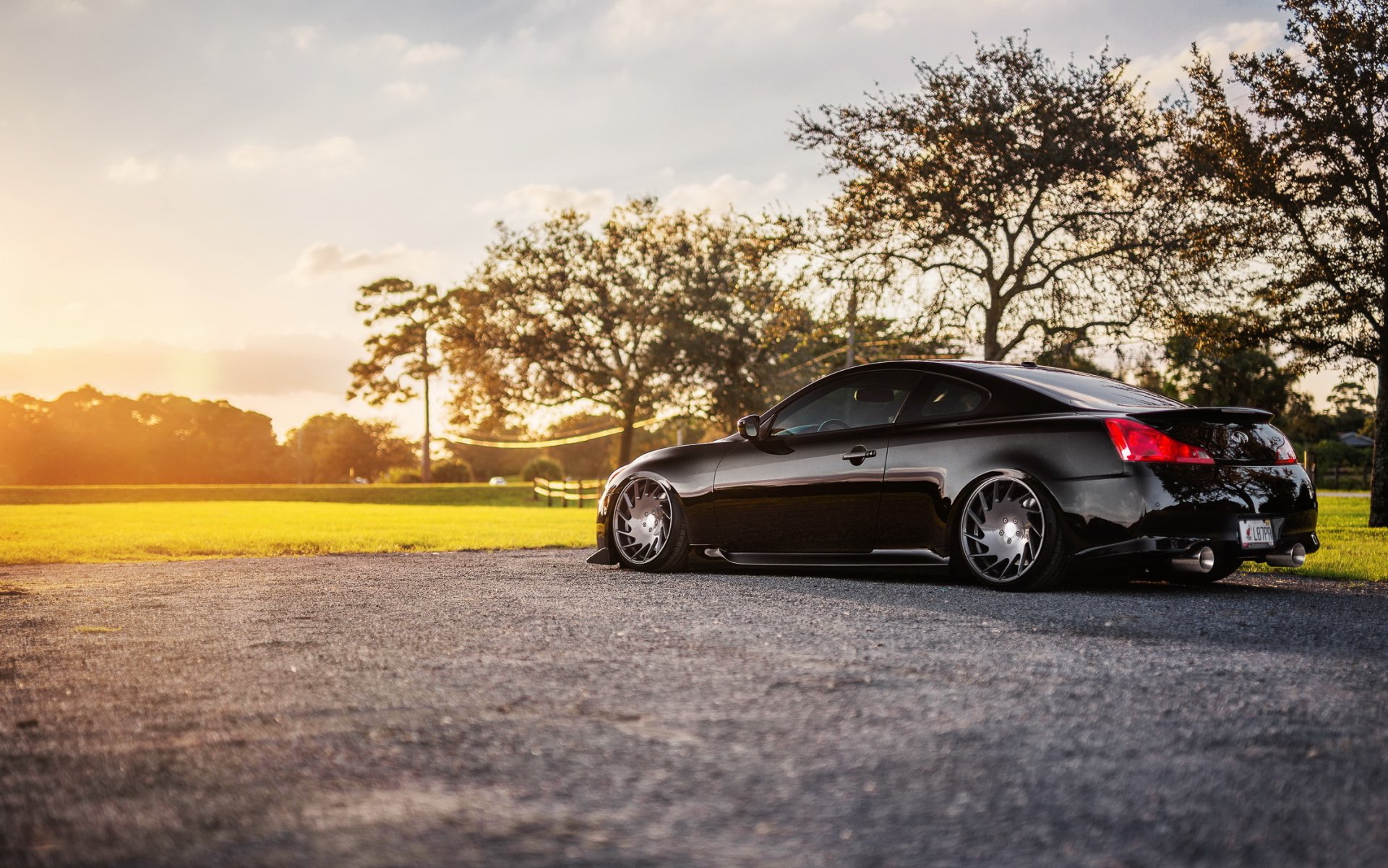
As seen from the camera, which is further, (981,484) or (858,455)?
(858,455)

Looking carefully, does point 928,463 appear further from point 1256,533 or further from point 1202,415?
point 1256,533

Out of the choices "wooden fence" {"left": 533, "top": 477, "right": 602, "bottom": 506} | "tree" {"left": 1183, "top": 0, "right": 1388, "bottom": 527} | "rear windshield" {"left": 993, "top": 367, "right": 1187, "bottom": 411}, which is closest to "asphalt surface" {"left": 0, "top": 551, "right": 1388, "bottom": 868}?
"rear windshield" {"left": 993, "top": 367, "right": 1187, "bottom": 411}

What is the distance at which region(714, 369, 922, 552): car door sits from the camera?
7.36 meters

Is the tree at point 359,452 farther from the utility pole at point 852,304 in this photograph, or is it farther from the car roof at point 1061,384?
the car roof at point 1061,384

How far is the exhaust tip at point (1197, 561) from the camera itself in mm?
6203

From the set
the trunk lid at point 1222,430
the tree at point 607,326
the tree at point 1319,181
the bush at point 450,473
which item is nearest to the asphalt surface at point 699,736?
the trunk lid at point 1222,430

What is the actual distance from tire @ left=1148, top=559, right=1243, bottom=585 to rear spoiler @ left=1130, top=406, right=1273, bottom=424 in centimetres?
78

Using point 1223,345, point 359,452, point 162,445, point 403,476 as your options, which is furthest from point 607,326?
point 359,452

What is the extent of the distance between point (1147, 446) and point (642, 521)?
3.55 metres

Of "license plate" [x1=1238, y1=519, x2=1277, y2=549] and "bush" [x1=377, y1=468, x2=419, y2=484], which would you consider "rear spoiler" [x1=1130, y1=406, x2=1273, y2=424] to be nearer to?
"license plate" [x1=1238, y1=519, x2=1277, y2=549]

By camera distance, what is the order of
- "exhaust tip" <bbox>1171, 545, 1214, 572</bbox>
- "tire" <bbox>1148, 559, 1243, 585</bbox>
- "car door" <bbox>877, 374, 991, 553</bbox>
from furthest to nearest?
1. "car door" <bbox>877, 374, 991, 553</bbox>
2. "tire" <bbox>1148, 559, 1243, 585</bbox>
3. "exhaust tip" <bbox>1171, 545, 1214, 572</bbox>

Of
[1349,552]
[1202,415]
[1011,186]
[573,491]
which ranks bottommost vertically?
[1349,552]

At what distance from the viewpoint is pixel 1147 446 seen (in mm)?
6328

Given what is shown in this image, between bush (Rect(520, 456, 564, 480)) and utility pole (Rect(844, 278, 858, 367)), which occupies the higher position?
utility pole (Rect(844, 278, 858, 367))
